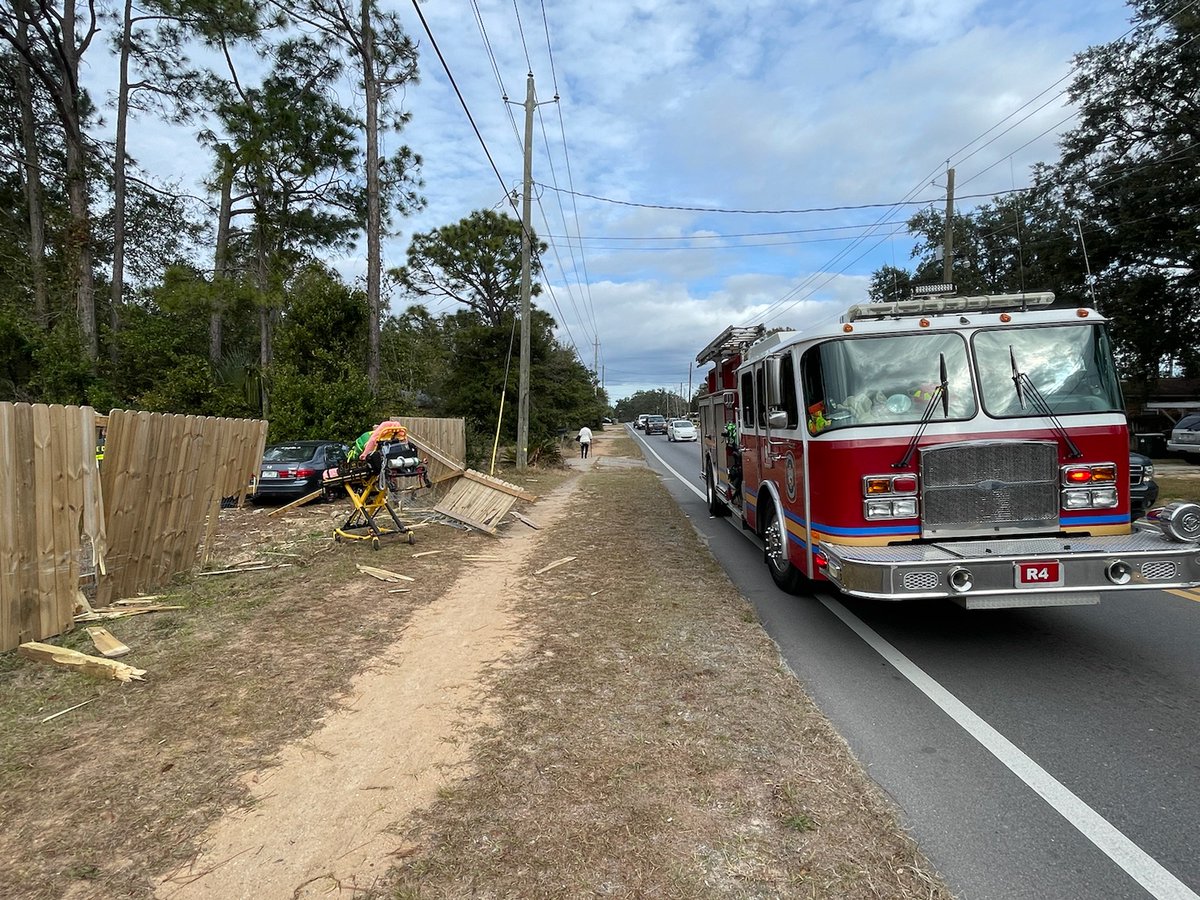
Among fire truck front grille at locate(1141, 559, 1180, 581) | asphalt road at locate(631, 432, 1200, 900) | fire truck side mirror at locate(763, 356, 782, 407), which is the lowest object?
asphalt road at locate(631, 432, 1200, 900)

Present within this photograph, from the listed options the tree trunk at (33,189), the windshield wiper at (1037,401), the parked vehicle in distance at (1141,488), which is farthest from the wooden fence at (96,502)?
the tree trunk at (33,189)

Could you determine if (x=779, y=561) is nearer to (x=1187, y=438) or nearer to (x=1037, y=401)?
(x=1037, y=401)

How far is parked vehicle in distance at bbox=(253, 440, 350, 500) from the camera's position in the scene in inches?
565

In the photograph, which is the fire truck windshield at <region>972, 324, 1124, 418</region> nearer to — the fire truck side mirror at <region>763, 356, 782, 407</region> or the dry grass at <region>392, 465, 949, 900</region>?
the fire truck side mirror at <region>763, 356, 782, 407</region>

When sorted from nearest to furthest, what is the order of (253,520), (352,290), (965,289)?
(253,520), (352,290), (965,289)

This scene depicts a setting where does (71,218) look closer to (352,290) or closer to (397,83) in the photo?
(352,290)

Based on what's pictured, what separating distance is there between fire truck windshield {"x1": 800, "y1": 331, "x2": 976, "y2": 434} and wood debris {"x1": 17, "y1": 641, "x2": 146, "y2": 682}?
503cm

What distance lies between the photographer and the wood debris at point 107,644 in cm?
485

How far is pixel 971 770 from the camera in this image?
11.0 ft

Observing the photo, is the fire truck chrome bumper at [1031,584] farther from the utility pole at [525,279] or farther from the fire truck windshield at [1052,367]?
the utility pole at [525,279]

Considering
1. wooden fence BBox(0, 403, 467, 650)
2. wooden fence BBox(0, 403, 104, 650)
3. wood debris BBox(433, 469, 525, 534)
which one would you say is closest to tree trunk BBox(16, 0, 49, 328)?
wood debris BBox(433, 469, 525, 534)

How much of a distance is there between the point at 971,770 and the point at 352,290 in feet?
69.1

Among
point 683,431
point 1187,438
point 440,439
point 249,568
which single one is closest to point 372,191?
point 440,439

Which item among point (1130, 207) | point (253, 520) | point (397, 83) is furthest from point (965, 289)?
point (253, 520)
